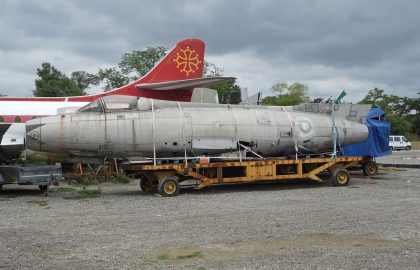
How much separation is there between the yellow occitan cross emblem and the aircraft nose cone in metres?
7.63

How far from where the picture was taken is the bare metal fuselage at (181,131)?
12.4 metres

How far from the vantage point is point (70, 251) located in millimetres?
6254

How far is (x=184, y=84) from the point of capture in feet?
54.6

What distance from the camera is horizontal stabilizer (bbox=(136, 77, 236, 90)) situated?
53.2ft

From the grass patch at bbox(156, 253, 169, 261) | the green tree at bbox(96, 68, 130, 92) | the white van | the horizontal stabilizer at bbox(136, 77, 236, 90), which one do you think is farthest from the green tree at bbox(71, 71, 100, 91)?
the grass patch at bbox(156, 253, 169, 261)

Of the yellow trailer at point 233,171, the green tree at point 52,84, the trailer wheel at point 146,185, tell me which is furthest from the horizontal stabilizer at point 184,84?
the green tree at point 52,84

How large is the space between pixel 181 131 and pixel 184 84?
3.87 m

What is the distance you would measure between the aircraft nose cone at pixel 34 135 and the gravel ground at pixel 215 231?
144 cm

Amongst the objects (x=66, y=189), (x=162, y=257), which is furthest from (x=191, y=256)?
(x=66, y=189)

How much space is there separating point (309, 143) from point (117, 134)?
6241 mm

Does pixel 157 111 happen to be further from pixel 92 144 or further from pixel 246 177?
pixel 246 177

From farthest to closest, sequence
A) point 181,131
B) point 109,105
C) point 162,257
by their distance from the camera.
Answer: point 181,131
point 109,105
point 162,257

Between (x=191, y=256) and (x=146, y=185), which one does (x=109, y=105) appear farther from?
(x=191, y=256)

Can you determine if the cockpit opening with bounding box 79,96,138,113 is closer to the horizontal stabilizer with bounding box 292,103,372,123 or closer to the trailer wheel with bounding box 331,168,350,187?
the horizontal stabilizer with bounding box 292,103,372,123
